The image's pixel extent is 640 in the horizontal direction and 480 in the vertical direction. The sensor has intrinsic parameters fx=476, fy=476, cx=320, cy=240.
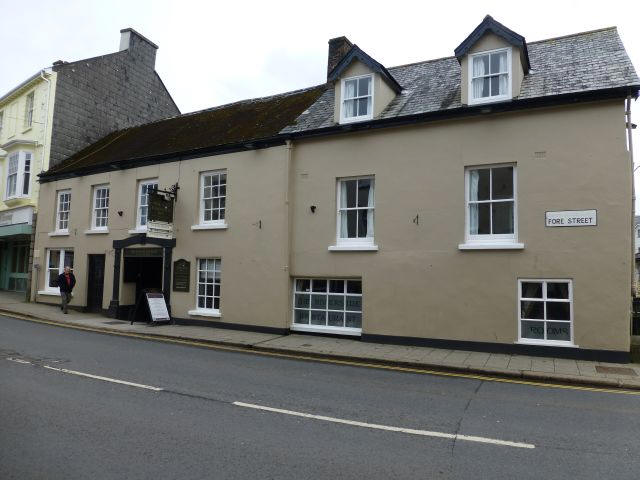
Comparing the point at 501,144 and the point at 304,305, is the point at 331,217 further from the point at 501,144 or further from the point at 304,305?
the point at 501,144

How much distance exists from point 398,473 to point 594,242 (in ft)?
26.5

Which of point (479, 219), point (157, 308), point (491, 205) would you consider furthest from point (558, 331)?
point (157, 308)

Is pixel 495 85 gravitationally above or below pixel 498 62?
below

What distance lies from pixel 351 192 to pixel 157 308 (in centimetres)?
719

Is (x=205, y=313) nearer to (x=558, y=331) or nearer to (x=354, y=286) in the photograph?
(x=354, y=286)

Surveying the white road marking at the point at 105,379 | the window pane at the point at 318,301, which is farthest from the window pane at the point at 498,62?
the white road marking at the point at 105,379

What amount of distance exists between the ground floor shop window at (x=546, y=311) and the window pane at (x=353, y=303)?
4.05 meters

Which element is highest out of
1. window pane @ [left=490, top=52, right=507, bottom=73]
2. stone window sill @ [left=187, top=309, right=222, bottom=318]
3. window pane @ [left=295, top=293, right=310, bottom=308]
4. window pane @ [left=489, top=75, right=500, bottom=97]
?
window pane @ [left=490, top=52, right=507, bottom=73]

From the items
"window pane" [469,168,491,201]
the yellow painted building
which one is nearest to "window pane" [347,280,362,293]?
"window pane" [469,168,491,201]

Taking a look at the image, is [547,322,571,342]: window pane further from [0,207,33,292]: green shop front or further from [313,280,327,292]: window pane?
[0,207,33,292]: green shop front

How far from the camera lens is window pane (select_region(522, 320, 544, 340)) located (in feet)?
35.0

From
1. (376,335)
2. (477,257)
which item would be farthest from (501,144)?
(376,335)

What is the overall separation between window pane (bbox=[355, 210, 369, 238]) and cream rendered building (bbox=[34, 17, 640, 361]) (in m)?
0.09

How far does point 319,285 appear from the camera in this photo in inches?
535
